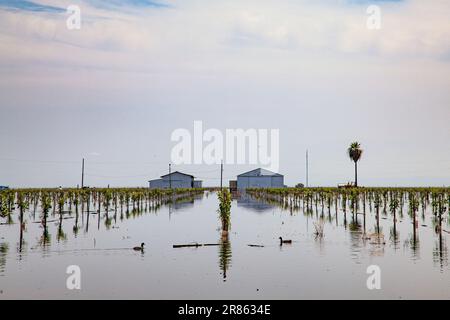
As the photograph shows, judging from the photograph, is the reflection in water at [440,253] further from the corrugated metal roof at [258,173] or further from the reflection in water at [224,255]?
the corrugated metal roof at [258,173]

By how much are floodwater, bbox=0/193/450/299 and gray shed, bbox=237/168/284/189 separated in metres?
94.9

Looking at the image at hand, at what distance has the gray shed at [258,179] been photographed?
13750 centimetres

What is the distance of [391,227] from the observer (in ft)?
140

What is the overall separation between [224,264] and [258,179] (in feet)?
369

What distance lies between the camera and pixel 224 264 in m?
25.7

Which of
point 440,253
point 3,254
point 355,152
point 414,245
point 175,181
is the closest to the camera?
point 3,254

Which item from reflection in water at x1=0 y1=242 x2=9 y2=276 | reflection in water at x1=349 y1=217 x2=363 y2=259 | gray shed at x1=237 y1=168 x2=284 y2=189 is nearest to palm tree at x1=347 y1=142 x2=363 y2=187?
gray shed at x1=237 y1=168 x2=284 y2=189

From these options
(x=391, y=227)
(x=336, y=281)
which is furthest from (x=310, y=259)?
(x=391, y=227)

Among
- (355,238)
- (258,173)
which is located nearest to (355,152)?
(258,173)

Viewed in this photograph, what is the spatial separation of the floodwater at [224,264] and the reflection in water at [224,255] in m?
0.05

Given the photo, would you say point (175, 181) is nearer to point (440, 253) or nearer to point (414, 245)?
point (414, 245)

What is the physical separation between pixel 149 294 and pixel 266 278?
5482 millimetres

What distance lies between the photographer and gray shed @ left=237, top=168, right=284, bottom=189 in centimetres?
13750
